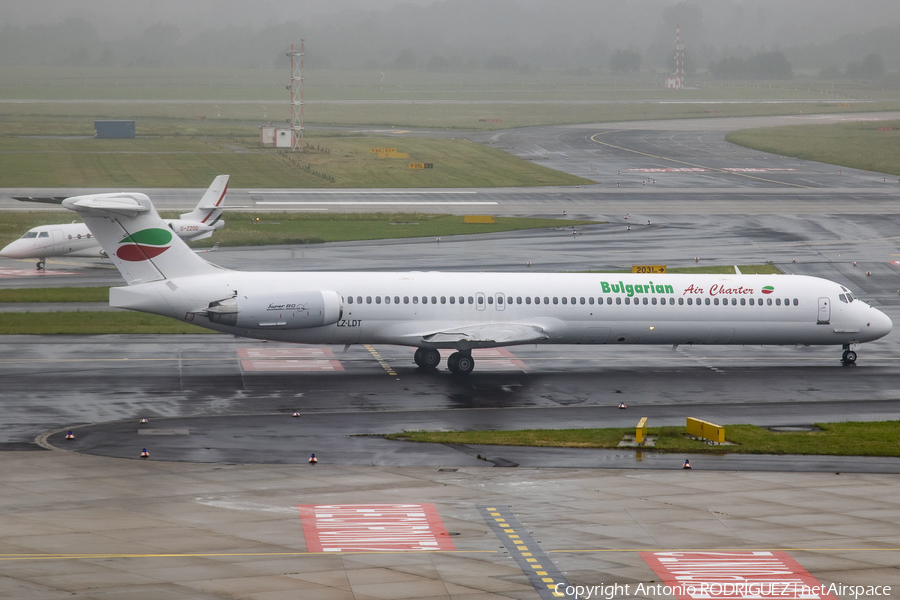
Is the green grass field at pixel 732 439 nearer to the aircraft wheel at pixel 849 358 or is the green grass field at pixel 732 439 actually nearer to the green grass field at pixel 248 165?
the aircraft wheel at pixel 849 358

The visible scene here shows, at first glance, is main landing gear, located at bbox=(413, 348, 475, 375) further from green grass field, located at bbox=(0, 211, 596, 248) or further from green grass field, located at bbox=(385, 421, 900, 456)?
green grass field, located at bbox=(0, 211, 596, 248)

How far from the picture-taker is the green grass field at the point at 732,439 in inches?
1064

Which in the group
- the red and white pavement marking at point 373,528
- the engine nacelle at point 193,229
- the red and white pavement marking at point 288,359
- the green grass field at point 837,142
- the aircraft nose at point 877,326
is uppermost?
the green grass field at point 837,142

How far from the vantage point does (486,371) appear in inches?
1476

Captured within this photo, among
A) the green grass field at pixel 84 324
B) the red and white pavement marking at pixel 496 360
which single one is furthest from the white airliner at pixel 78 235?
the red and white pavement marking at pixel 496 360

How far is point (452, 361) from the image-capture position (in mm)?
36438

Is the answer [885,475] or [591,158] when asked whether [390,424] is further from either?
[591,158]

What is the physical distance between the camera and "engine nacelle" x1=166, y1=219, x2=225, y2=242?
5775cm

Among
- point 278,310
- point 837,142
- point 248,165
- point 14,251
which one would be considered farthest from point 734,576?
point 837,142

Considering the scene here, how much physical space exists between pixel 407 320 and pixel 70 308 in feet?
61.0

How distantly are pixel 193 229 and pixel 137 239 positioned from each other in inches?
973

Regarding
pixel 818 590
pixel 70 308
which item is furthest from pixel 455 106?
pixel 818 590

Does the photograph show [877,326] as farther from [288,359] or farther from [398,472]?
[398,472]

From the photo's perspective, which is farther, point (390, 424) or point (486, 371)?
point (486, 371)
